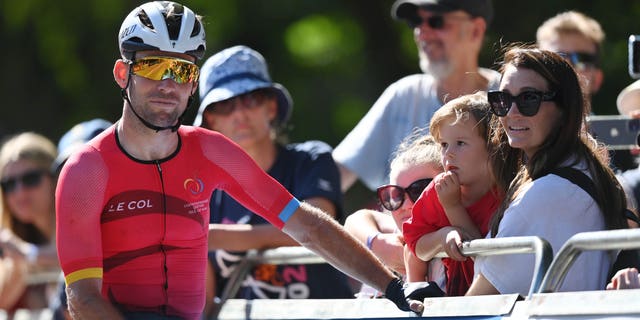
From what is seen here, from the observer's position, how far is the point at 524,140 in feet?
16.1

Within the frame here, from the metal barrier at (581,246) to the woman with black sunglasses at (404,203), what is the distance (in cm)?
97

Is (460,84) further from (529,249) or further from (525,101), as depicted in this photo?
(529,249)

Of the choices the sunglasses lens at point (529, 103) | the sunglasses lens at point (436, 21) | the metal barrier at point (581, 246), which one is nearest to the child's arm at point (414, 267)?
the sunglasses lens at point (529, 103)

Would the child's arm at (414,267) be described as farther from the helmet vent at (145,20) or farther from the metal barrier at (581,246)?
the helmet vent at (145,20)

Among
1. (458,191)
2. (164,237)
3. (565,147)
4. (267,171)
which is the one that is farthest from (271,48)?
(565,147)

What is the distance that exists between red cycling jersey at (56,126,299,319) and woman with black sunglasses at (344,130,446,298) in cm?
46

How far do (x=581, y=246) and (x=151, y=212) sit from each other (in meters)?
1.76

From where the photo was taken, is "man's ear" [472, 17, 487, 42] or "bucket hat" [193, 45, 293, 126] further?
"bucket hat" [193, 45, 293, 126]

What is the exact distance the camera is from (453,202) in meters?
5.06

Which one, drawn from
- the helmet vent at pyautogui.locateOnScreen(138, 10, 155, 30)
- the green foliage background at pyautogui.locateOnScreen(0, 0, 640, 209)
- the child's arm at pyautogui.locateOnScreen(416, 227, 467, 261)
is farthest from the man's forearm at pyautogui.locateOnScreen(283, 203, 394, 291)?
the green foliage background at pyautogui.locateOnScreen(0, 0, 640, 209)

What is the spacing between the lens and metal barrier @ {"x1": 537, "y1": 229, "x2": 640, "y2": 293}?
414 centimetres

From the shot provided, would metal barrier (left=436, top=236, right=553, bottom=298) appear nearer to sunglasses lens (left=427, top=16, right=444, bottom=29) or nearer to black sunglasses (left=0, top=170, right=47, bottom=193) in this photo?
sunglasses lens (left=427, top=16, right=444, bottom=29)

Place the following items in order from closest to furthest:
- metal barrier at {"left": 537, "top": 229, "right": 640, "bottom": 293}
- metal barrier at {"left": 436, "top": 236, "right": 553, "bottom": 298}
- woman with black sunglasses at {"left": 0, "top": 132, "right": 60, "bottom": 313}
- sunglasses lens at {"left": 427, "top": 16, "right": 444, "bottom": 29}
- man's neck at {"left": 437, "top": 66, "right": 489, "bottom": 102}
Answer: metal barrier at {"left": 537, "top": 229, "right": 640, "bottom": 293} → metal barrier at {"left": 436, "top": 236, "right": 553, "bottom": 298} → man's neck at {"left": 437, "top": 66, "right": 489, "bottom": 102} → sunglasses lens at {"left": 427, "top": 16, "right": 444, "bottom": 29} → woman with black sunglasses at {"left": 0, "top": 132, "right": 60, "bottom": 313}

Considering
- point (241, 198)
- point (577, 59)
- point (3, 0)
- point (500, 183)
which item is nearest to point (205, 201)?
point (241, 198)
